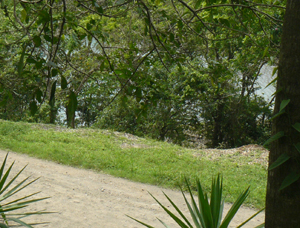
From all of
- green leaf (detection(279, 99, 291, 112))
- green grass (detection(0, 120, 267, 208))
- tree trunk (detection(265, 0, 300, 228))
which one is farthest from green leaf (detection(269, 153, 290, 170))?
green grass (detection(0, 120, 267, 208))

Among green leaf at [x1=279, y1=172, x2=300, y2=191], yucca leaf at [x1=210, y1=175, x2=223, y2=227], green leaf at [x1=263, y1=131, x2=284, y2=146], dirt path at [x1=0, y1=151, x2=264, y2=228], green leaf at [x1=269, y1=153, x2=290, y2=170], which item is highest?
green leaf at [x1=263, y1=131, x2=284, y2=146]

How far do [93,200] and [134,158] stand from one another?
316 cm

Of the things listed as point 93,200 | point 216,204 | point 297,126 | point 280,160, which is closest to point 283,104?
point 297,126

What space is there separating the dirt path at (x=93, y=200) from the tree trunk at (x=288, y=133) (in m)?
3.82

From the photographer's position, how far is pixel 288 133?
168 centimetres

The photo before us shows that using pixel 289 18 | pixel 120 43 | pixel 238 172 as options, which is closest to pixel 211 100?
pixel 120 43

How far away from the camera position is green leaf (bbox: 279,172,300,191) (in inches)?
62.5

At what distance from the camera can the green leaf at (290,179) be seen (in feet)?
5.21

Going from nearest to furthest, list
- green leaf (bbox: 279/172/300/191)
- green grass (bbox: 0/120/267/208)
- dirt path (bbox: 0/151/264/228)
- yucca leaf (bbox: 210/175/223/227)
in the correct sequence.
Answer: green leaf (bbox: 279/172/300/191) → yucca leaf (bbox: 210/175/223/227) → dirt path (bbox: 0/151/264/228) → green grass (bbox: 0/120/267/208)

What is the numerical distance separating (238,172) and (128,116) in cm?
689

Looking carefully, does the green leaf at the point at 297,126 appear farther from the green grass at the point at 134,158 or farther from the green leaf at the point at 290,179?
the green grass at the point at 134,158

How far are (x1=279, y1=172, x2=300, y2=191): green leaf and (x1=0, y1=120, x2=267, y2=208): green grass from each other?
5.27m

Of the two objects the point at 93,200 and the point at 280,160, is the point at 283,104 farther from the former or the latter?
the point at 93,200

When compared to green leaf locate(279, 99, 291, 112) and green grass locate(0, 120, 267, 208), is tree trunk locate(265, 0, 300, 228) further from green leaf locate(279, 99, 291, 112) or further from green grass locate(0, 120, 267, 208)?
green grass locate(0, 120, 267, 208)
